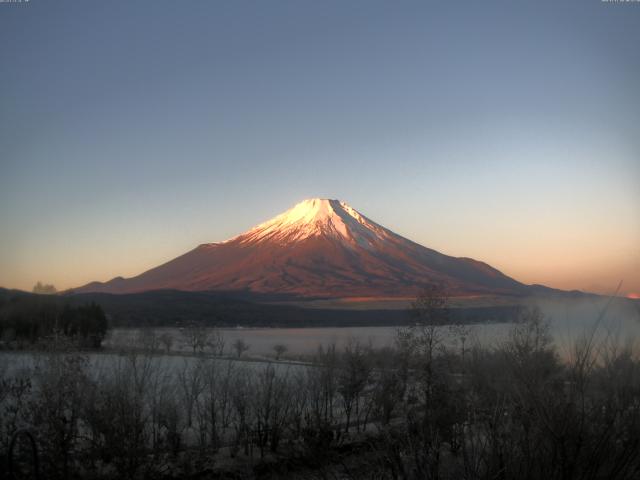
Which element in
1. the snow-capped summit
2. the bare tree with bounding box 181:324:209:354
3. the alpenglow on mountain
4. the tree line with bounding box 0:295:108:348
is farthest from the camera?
the snow-capped summit

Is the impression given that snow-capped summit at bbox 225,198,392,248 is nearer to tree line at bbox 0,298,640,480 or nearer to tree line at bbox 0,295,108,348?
tree line at bbox 0,295,108,348

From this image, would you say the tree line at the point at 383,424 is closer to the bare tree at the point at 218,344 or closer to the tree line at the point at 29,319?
the bare tree at the point at 218,344

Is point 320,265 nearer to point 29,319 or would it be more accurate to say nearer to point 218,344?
point 218,344

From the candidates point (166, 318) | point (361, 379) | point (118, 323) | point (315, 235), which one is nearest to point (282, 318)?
point (166, 318)

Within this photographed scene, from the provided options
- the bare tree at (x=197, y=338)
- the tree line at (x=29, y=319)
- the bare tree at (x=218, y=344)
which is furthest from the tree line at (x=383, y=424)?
the bare tree at (x=197, y=338)

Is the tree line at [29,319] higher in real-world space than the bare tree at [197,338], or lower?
higher

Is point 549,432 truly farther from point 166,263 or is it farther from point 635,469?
point 166,263

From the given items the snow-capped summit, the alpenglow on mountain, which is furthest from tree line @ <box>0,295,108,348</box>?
the snow-capped summit

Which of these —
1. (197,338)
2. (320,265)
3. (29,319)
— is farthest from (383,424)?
(320,265)
